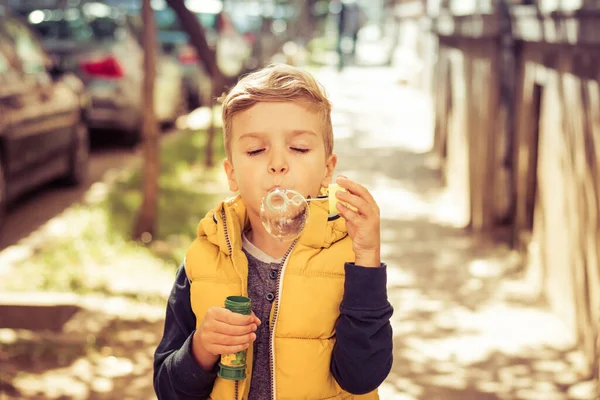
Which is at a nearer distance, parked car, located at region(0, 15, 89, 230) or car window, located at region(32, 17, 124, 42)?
parked car, located at region(0, 15, 89, 230)

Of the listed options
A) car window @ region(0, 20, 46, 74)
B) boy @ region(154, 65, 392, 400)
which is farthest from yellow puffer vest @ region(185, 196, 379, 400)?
car window @ region(0, 20, 46, 74)

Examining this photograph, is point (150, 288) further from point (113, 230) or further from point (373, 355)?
point (373, 355)

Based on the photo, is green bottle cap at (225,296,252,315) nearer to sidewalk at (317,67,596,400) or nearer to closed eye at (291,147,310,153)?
closed eye at (291,147,310,153)

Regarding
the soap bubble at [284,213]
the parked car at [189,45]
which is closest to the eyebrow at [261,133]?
the soap bubble at [284,213]

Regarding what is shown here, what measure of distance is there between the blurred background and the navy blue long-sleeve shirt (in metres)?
1.04

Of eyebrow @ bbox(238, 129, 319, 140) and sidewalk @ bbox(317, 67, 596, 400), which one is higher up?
eyebrow @ bbox(238, 129, 319, 140)

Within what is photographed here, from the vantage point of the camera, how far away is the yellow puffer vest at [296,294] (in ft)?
7.76

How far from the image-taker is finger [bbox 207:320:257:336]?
2189 millimetres

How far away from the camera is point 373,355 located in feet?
Result: 7.63

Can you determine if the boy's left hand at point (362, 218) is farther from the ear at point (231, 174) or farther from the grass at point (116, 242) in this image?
the grass at point (116, 242)

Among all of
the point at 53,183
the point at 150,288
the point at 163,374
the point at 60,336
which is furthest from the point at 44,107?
the point at 163,374

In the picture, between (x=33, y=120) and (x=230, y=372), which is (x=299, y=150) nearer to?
(x=230, y=372)

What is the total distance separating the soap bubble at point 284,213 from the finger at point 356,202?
0.11 m

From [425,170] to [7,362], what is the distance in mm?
8143
